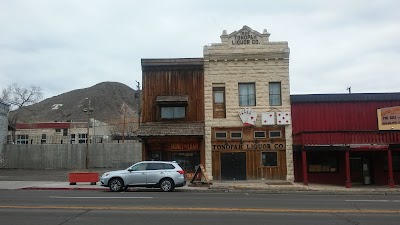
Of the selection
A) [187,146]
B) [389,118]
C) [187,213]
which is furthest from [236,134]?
[187,213]

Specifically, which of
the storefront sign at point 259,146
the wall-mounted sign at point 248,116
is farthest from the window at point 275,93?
the storefront sign at point 259,146

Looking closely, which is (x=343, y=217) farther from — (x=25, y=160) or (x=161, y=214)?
(x=25, y=160)

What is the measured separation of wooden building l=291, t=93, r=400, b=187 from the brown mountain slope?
114 metres

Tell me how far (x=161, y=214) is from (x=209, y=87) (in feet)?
55.6

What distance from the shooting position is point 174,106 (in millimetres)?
28219

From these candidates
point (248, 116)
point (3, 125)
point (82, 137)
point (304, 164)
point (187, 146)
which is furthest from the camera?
point (82, 137)

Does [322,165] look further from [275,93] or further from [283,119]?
[275,93]

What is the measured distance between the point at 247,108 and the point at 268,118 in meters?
1.53

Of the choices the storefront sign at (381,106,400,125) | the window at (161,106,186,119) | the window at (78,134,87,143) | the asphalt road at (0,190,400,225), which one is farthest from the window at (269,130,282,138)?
the window at (78,134,87,143)

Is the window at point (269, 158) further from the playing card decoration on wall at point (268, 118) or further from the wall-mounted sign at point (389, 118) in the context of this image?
the wall-mounted sign at point (389, 118)

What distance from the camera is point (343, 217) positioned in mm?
11562

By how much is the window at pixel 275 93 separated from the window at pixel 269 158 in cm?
342

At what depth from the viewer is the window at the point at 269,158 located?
2727 cm

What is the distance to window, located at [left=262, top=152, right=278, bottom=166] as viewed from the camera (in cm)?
2727
